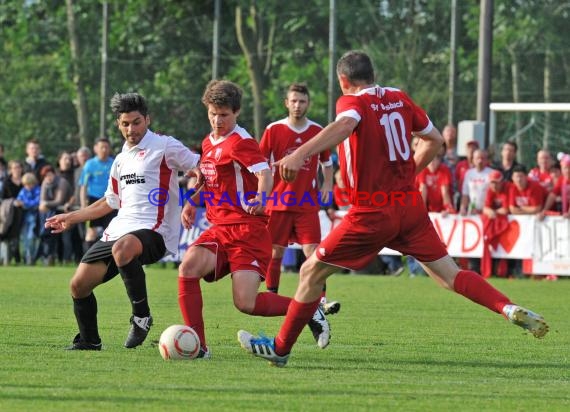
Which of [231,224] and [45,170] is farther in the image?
[45,170]

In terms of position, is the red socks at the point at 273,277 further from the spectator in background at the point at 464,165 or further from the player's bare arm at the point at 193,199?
the spectator in background at the point at 464,165

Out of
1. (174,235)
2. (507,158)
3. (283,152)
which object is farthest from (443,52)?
(174,235)

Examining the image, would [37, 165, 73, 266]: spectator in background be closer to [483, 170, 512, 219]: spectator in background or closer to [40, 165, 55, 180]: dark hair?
[40, 165, 55, 180]: dark hair

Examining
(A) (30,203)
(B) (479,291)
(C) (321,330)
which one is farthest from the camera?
(A) (30,203)

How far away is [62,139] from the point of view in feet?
92.3

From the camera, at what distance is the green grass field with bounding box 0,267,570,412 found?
6.88 m

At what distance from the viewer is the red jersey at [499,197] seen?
19547 mm

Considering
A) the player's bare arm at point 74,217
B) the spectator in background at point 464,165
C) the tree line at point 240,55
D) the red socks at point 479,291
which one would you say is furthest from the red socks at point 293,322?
the tree line at point 240,55

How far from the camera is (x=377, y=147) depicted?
8.12 m

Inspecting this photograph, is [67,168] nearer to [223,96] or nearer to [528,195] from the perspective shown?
[528,195]

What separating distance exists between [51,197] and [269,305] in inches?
533

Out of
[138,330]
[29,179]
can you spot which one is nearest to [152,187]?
[138,330]

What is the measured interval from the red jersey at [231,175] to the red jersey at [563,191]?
10.9 metres

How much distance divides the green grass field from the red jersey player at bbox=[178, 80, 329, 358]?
0.40 metres
